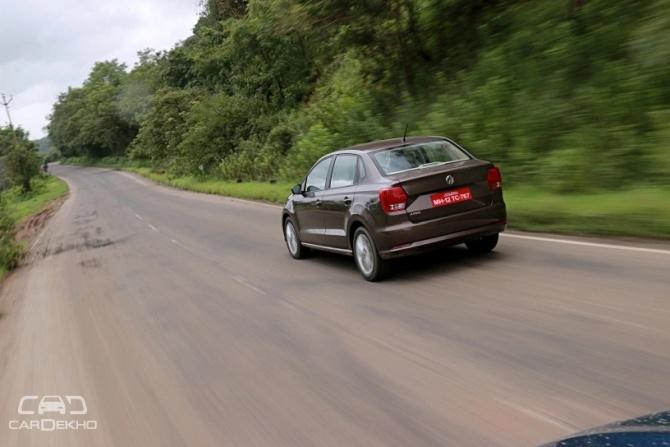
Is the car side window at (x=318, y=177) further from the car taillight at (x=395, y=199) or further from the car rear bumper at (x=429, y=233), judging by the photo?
the car rear bumper at (x=429, y=233)

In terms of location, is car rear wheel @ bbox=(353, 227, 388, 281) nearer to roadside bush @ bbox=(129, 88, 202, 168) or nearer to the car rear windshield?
the car rear windshield

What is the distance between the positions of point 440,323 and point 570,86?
28.0 ft

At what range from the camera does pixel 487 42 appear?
16.7 meters

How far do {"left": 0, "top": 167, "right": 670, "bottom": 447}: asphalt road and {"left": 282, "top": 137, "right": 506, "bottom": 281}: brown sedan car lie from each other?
1.44 ft

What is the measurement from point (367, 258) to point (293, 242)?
2971 mm

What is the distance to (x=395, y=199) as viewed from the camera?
7602 millimetres

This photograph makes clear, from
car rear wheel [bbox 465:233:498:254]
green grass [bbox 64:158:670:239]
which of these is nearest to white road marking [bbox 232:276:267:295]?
car rear wheel [bbox 465:233:498:254]

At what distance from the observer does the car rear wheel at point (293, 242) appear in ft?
35.2

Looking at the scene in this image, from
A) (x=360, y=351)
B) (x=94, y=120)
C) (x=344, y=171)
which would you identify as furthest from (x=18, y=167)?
(x=360, y=351)

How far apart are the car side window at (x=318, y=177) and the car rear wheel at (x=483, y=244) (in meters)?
2.27

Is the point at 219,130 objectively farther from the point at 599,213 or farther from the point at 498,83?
the point at 599,213

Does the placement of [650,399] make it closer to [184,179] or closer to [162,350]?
[162,350]

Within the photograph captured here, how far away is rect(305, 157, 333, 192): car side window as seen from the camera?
9.54 meters

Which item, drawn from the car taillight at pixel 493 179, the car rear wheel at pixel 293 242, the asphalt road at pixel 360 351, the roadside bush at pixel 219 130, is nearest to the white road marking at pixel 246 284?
the asphalt road at pixel 360 351
